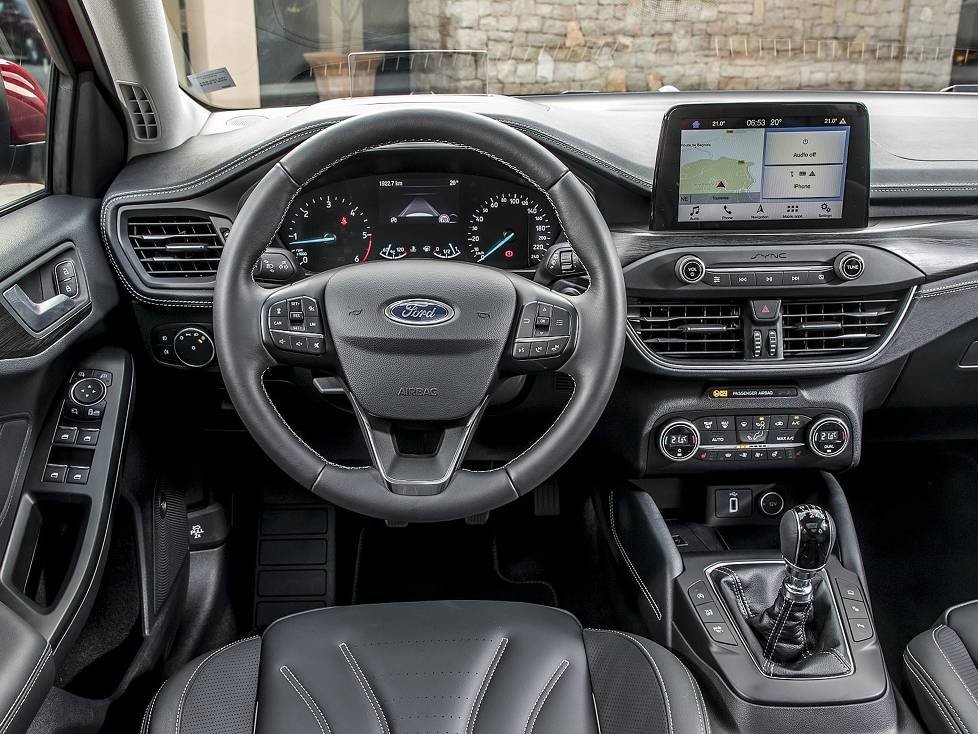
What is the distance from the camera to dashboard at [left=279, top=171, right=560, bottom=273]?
5.52ft

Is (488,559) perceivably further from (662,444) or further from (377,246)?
(377,246)

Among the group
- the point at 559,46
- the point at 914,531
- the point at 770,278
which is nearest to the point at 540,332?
the point at 770,278

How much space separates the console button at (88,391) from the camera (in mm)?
1572

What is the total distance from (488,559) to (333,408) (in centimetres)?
76

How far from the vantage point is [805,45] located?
10.4ft

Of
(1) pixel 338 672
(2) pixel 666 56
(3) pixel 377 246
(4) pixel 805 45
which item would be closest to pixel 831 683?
(1) pixel 338 672

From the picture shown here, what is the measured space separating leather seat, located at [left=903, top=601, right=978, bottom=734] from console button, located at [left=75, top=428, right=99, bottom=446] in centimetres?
146

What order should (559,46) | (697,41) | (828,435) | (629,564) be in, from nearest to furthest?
(828,435) → (629,564) → (697,41) → (559,46)

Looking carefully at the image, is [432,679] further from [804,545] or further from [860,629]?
[860,629]

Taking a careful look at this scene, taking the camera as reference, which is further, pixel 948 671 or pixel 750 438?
pixel 750 438

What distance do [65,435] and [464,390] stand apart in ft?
2.55

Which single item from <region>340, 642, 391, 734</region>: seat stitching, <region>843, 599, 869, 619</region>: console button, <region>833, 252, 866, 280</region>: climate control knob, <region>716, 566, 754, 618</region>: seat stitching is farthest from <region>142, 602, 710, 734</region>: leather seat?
<region>833, 252, 866, 280</region>: climate control knob

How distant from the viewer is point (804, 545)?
57.5 inches

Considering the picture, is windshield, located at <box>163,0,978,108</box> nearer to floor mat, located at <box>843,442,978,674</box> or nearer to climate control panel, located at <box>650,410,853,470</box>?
climate control panel, located at <box>650,410,853,470</box>
